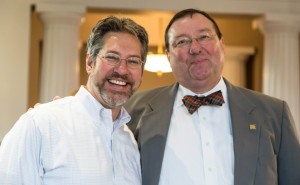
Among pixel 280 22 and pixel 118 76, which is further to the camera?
pixel 280 22

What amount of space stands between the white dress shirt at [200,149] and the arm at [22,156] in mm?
686

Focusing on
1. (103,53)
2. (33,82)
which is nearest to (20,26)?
(33,82)

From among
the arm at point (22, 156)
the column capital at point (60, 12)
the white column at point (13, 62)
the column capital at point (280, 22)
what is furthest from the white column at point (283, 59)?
the arm at point (22, 156)

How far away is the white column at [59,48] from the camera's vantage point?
5.59 metres

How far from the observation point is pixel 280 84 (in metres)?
5.85

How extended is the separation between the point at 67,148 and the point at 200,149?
71 cm

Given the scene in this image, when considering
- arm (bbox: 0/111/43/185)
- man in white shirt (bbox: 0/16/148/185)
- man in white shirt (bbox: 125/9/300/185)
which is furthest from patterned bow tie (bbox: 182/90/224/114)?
arm (bbox: 0/111/43/185)

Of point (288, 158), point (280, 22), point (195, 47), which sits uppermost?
point (280, 22)

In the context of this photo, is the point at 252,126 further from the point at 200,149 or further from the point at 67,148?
the point at 67,148

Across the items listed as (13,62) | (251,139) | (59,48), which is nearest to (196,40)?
(251,139)

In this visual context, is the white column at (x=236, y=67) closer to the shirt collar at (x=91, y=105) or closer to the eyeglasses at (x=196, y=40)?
the eyeglasses at (x=196, y=40)

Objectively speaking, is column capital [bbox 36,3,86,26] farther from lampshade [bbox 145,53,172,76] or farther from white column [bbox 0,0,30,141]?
lampshade [bbox 145,53,172,76]

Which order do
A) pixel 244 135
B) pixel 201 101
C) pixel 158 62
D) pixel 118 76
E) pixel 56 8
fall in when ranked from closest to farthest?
pixel 118 76 < pixel 244 135 < pixel 201 101 < pixel 56 8 < pixel 158 62

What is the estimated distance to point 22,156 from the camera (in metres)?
1.85
